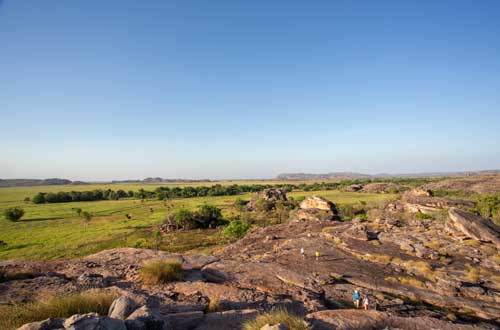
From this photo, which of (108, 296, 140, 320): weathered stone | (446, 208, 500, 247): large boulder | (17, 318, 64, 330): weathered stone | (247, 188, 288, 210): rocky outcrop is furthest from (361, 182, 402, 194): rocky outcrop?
(17, 318, 64, 330): weathered stone

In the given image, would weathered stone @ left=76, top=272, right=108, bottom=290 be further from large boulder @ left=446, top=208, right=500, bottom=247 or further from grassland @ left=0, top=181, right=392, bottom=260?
large boulder @ left=446, top=208, right=500, bottom=247

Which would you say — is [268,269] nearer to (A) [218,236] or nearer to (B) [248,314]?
(B) [248,314]

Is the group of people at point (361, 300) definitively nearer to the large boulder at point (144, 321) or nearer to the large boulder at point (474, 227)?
the large boulder at point (144, 321)

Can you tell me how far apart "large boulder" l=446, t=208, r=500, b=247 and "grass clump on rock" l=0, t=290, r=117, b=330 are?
2858 centimetres

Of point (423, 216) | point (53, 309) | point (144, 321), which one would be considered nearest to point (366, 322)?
point (144, 321)

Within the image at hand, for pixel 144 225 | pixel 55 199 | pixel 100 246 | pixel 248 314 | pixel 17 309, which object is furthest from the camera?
pixel 55 199

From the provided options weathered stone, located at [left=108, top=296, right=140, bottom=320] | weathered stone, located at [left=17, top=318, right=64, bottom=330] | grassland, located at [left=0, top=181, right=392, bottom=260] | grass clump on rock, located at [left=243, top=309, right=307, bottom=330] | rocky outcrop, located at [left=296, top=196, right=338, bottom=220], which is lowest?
grassland, located at [left=0, top=181, right=392, bottom=260]

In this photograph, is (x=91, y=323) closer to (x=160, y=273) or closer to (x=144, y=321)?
(x=144, y=321)

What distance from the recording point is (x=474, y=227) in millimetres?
21469

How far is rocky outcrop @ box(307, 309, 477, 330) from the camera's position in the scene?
20.2ft

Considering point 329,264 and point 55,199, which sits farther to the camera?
point 55,199

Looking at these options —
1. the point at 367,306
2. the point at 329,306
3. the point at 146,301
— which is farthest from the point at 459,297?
the point at 146,301

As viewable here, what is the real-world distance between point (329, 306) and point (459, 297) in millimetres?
9136

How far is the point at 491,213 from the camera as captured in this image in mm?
34688
